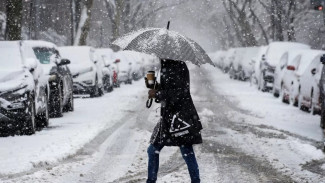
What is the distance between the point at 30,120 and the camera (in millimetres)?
11562

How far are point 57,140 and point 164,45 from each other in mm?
5049

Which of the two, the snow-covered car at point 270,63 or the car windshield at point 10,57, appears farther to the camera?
the snow-covered car at point 270,63

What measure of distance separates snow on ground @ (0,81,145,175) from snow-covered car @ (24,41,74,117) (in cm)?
37

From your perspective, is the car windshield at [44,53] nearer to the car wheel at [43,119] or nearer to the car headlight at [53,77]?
the car headlight at [53,77]

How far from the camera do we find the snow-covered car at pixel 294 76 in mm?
17805

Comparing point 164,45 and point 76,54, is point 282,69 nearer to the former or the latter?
point 76,54

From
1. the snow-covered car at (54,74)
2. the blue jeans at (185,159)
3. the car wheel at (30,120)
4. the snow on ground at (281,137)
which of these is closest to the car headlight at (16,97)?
the car wheel at (30,120)

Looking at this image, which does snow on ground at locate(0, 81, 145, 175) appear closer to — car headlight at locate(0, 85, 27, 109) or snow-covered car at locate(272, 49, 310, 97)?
car headlight at locate(0, 85, 27, 109)

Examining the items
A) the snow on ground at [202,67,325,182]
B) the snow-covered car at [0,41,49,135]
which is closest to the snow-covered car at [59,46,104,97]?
the snow on ground at [202,67,325,182]

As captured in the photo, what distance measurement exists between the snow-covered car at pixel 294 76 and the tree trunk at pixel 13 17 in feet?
25.9

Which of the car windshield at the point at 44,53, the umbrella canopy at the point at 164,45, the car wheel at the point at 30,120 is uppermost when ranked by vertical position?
the umbrella canopy at the point at 164,45

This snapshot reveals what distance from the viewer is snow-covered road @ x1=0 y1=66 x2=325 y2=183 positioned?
26.7 feet

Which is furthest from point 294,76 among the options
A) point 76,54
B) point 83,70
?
point 76,54

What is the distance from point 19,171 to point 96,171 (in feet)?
3.22
